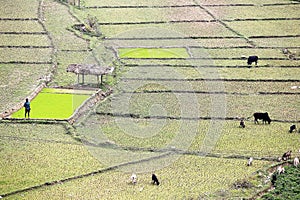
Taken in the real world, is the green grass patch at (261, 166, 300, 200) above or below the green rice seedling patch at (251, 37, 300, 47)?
below

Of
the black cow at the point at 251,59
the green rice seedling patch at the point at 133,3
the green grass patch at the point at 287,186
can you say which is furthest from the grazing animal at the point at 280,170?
the green rice seedling patch at the point at 133,3

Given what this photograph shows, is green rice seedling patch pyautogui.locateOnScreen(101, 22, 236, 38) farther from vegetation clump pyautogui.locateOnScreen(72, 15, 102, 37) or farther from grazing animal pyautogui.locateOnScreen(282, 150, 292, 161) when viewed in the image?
grazing animal pyautogui.locateOnScreen(282, 150, 292, 161)

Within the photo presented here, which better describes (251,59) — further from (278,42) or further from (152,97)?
(152,97)

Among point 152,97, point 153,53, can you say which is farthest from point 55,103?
point 153,53

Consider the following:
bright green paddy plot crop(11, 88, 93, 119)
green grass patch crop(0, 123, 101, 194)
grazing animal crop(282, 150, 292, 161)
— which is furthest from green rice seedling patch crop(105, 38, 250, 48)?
grazing animal crop(282, 150, 292, 161)

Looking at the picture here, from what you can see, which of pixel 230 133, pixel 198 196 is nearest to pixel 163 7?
pixel 230 133

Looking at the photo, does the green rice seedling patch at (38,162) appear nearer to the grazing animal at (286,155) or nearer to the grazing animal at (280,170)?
the grazing animal at (280,170)
